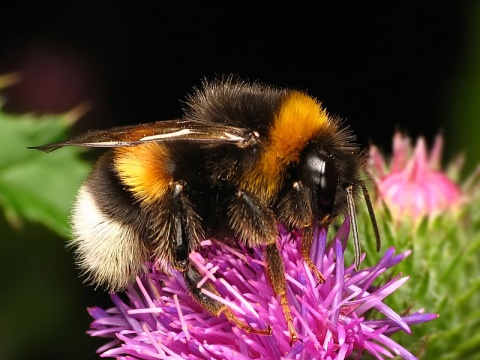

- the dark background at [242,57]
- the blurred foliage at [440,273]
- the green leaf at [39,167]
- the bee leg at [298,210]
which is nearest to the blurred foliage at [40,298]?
the dark background at [242,57]

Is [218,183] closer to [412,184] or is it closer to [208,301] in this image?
[208,301]

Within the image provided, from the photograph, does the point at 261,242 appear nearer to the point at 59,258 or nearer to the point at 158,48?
the point at 59,258

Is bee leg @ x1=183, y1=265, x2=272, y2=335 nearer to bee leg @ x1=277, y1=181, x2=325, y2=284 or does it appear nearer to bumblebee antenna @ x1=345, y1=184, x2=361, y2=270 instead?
bee leg @ x1=277, y1=181, x2=325, y2=284

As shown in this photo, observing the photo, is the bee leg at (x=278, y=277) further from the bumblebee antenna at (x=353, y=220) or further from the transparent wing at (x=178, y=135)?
the transparent wing at (x=178, y=135)

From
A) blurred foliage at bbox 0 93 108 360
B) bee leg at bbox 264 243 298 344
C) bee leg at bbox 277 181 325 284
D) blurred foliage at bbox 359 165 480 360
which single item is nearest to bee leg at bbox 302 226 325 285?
bee leg at bbox 277 181 325 284

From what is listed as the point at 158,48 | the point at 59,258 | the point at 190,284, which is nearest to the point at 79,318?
the point at 59,258

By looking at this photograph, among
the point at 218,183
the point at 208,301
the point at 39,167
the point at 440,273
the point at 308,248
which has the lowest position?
the point at 39,167

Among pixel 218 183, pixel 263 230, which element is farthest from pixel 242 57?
pixel 263 230
